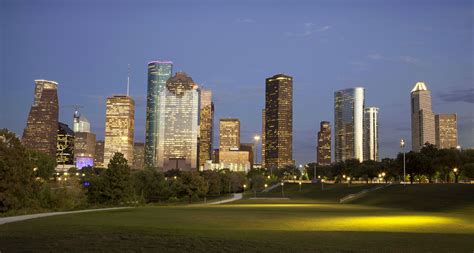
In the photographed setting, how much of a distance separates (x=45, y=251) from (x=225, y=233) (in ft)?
31.0

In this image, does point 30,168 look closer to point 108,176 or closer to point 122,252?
point 108,176

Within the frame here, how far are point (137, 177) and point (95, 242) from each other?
8982 centimetres

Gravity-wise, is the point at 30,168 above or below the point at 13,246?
above

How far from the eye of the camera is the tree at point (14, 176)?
40.1 metres

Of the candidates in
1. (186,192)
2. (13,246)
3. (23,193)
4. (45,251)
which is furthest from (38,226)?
(186,192)

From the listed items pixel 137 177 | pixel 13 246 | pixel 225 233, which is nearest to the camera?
pixel 13 246

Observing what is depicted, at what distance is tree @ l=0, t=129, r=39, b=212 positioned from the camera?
1578 inches

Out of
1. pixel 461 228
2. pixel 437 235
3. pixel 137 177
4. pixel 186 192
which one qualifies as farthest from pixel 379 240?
pixel 137 177

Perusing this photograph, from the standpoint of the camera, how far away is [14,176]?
4069cm

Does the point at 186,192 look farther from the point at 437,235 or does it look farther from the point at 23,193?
the point at 437,235

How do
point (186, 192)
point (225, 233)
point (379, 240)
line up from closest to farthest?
point (379, 240) < point (225, 233) < point (186, 192)

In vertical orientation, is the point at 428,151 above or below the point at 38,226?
above

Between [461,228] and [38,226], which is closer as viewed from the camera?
[38,226]

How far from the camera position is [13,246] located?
62.3 ft
